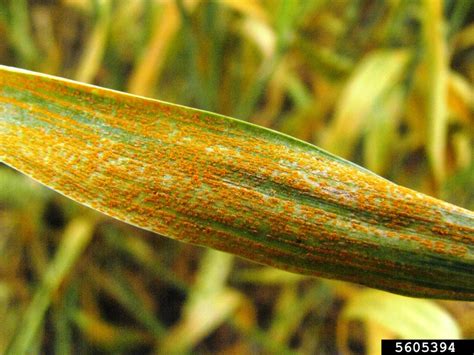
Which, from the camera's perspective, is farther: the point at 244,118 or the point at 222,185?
the point at 244,118

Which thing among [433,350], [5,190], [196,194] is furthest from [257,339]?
[196,194]

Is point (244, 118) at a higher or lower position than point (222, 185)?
higher

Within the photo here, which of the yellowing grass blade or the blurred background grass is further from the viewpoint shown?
the blurred background grass

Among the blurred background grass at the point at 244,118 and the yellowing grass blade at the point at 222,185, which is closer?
the yellowing grass blade at the point at 222,185

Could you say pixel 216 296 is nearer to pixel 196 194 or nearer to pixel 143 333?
pixel 143 333
